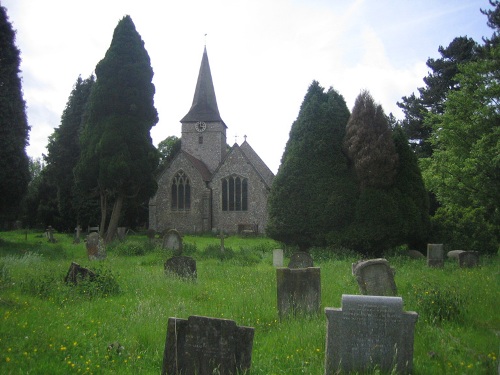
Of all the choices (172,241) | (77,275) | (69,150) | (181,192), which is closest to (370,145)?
(172,241)

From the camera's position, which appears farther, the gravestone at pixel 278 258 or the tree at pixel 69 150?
the tree at pixel 69 150

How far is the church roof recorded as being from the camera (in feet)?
141

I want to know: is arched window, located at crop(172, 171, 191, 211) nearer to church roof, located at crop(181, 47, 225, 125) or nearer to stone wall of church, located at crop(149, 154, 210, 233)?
stone wall of church, located at crop(149, 154, 210, 233)

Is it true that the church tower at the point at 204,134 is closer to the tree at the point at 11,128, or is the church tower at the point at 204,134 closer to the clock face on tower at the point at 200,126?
the clock face on tower at the point at 200,126

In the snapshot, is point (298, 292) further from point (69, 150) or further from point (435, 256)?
point (69, 150)

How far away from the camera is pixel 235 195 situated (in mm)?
37281

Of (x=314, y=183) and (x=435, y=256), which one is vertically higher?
(x=314, y=183)

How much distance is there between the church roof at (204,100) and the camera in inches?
1689

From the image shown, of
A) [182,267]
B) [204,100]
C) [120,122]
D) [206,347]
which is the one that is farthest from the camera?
[204,100]

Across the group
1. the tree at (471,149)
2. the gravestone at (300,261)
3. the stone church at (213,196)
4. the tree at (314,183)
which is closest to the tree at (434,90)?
the tree at (471,149)

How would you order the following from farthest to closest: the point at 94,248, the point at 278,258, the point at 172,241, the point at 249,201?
the point at 249,201, the point at 172,241, the point at 94,248, the point at 278,258

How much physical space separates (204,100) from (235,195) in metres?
11.9

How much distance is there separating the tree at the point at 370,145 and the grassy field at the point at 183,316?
592 cm

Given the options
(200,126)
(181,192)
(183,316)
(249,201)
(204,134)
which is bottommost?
(183,316)
